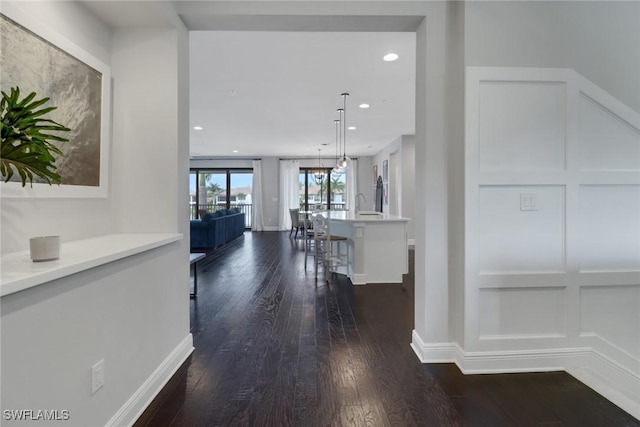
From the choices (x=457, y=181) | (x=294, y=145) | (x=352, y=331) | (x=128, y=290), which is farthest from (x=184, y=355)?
(x=294, y=145)

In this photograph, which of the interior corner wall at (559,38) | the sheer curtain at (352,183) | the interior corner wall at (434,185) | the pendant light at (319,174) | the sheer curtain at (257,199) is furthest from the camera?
the pendant light at (319,174)

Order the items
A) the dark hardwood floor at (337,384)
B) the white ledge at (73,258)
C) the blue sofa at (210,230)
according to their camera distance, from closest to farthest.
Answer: the white ledge at (73,258), the dark hardwood floor at (337,384), the blue sofa at (210,230)

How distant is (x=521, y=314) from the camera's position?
7.01ft

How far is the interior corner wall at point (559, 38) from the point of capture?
6.86 ft

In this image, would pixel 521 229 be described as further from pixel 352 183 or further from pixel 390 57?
pixel 352 183

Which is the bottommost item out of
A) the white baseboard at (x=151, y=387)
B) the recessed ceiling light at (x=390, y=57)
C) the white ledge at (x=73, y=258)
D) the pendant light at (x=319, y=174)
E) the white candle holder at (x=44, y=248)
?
the white baseboard at (x=151, y=387)

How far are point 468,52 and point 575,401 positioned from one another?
2.22 m

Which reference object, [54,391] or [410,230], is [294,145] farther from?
[54,391]

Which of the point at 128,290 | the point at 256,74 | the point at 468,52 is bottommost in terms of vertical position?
the point at 128,290

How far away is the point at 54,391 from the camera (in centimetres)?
116

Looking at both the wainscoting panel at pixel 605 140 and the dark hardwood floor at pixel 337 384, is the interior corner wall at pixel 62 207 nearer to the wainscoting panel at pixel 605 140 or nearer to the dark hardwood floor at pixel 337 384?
the dark hardwood floor at pixel 337 384

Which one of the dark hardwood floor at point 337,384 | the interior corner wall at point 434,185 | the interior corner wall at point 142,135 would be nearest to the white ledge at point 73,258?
the interior corner wall at point 142,135

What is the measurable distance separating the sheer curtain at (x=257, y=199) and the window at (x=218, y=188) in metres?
0.46

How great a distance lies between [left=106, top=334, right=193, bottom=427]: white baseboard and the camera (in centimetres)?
156
